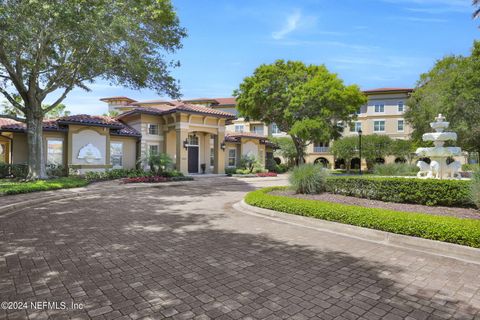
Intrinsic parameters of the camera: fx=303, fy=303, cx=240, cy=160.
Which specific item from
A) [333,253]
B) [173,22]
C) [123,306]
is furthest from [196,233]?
[173,22]

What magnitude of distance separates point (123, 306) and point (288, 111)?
26991 mm

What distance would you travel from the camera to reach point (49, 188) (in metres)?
14.4

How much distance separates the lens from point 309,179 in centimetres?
1198

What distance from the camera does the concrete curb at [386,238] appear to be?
581 cm

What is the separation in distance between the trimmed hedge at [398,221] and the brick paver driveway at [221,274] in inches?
26.5

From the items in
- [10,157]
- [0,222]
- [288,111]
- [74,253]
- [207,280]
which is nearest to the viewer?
[207,280]

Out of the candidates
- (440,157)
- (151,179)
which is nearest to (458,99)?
(440,157)

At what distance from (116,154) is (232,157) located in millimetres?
12219

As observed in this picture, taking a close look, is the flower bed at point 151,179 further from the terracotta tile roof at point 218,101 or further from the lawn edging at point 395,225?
the terracotta tile roof at point 218,101

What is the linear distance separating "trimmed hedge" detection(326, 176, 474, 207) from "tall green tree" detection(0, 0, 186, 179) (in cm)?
1200

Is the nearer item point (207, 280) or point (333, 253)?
point (207, 280)

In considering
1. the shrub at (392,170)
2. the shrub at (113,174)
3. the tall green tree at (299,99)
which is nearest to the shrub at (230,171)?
the tall green tree at (299,99)

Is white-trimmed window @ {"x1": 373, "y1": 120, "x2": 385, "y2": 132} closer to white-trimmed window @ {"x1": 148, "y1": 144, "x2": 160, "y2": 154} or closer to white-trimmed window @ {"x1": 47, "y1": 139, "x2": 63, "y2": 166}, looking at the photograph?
white-trimmed window @ {"x1": 148, "y1": 144, "x2": 160, "y2": 154}

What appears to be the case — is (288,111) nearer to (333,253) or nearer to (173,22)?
(173,22)
